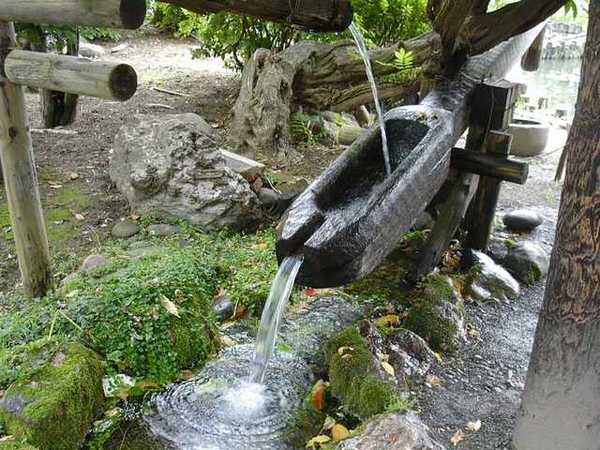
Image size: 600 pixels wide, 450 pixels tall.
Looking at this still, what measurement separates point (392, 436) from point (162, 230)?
10.2 feet

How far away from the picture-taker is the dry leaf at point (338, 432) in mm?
3008

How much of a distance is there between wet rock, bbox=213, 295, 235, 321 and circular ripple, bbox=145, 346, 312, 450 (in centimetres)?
41

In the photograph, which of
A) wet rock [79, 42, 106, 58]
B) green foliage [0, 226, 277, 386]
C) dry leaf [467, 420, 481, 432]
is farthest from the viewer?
wet rock [79, 42, 106, 58]

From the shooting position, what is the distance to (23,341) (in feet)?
11.1

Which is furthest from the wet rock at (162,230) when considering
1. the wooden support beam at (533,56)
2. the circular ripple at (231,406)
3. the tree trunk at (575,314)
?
the wooden support beam at (533,56)

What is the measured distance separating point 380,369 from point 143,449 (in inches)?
54.5

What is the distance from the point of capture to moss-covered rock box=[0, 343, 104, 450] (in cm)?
270

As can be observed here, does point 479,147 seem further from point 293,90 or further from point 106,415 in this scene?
point 106,415

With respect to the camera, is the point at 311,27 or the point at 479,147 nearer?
the point at 311,27

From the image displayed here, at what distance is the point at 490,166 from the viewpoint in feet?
14.8

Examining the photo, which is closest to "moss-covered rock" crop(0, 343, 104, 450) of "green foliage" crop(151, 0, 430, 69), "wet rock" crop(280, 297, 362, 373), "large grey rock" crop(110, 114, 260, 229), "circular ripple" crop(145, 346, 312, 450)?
"circular ripple" crop(145, 346, 312, 450)

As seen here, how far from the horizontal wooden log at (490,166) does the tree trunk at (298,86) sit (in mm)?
2273

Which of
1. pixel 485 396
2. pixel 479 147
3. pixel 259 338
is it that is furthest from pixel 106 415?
pixel 479 147

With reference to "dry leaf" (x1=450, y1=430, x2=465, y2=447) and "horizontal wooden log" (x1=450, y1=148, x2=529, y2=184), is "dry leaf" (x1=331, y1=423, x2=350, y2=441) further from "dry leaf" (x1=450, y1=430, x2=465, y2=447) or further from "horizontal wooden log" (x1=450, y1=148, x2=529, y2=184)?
"horizontal wooden log" (x1=450, y1=148, x2=529, y2=184)
